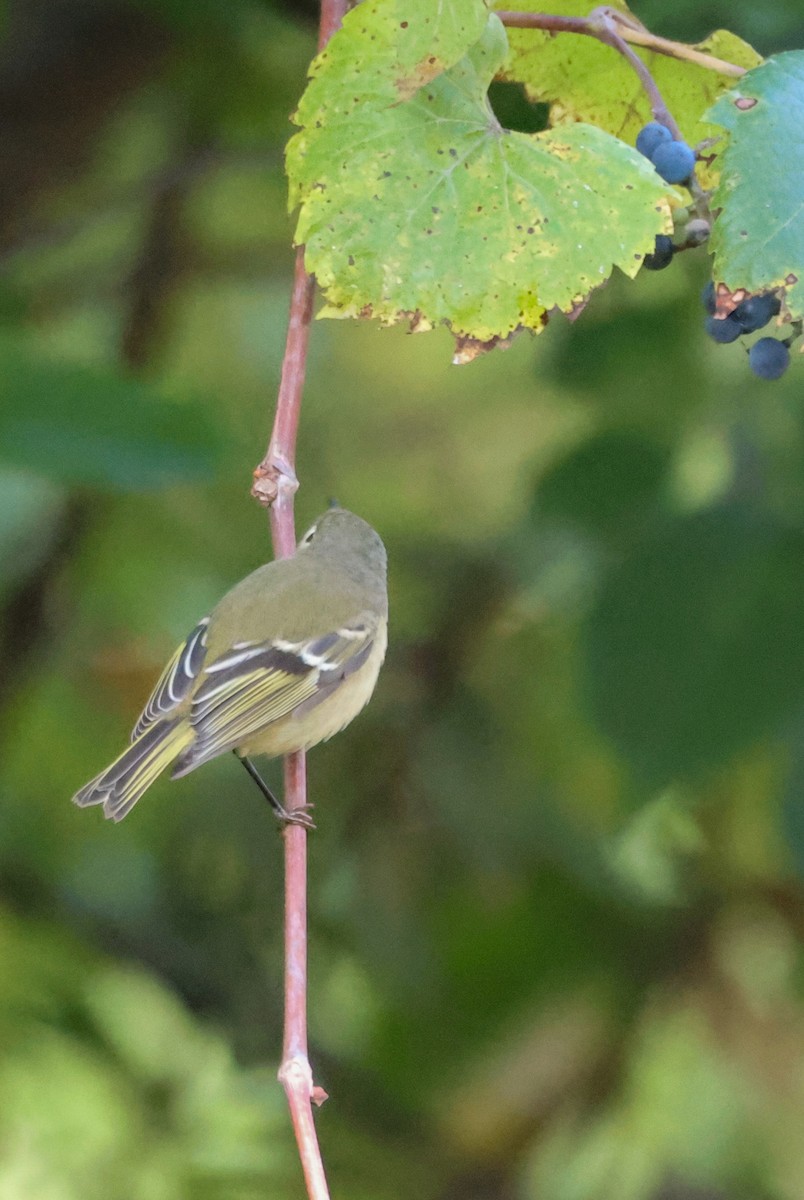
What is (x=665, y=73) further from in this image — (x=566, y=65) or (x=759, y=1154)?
(x=759, y=1154)

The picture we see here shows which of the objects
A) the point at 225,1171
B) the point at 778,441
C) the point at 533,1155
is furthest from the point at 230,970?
the point at 778,441

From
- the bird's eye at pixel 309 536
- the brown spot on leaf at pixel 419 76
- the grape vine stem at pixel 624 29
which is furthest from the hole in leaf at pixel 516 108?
the bird's eye at pixel 309 536

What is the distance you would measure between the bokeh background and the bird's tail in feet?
2.30

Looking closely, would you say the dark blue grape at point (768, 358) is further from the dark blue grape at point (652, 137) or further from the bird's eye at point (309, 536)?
the bird's eye at point (309, 536)

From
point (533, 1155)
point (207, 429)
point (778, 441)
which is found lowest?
point (533, 1155)

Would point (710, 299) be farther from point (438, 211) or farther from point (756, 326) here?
point (438, 211)

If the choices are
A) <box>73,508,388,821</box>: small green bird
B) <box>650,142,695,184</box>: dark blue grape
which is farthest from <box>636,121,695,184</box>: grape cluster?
<box>73,508,388,821</box>: small green bird

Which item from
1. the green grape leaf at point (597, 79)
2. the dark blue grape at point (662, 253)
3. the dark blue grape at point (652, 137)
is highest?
the green grape leaf at point (597, 79)

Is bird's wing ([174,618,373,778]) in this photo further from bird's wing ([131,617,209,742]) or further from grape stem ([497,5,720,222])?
grape stem ([497,5,720,222])

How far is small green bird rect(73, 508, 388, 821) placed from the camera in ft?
7.22

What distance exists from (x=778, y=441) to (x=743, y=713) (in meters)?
0.66

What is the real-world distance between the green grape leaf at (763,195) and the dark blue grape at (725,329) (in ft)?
0.26

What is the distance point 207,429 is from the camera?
2314 millimetres

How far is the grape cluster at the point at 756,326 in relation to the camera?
1.48 m
